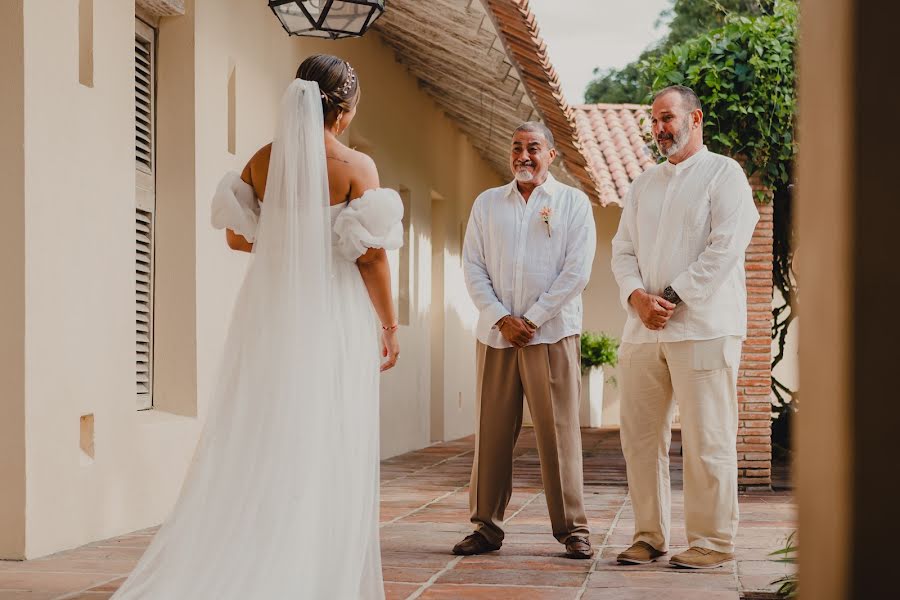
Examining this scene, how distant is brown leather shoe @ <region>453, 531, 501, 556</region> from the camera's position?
17.9ft

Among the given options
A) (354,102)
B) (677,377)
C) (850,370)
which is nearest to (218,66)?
(354,102)

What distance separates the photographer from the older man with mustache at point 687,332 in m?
5.04

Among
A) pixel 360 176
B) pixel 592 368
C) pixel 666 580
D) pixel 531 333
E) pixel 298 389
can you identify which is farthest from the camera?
pixel 592 368

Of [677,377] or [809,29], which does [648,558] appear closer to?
[677,377]

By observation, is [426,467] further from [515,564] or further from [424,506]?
[515,564]

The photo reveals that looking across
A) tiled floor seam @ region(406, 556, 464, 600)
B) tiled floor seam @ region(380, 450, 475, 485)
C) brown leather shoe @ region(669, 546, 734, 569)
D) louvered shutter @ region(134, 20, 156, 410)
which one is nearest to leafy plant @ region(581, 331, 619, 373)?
tiled floor seam @ region(380, 450, 475, 485)

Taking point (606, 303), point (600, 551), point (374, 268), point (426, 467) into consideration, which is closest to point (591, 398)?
point (606, 303)

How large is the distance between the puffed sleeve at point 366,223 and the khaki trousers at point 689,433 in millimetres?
1664

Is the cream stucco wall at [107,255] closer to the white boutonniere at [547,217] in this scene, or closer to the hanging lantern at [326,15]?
the hanging lantern at [326,15]

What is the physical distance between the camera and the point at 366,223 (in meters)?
4.08

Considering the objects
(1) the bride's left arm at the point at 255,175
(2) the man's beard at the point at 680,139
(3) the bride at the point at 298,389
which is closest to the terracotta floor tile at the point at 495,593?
(3) the bride at the point at 298,389

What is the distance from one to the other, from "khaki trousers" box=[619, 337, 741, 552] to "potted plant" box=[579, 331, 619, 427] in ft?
40.3

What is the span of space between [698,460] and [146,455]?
9.95 ft

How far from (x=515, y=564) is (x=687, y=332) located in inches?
51.1
